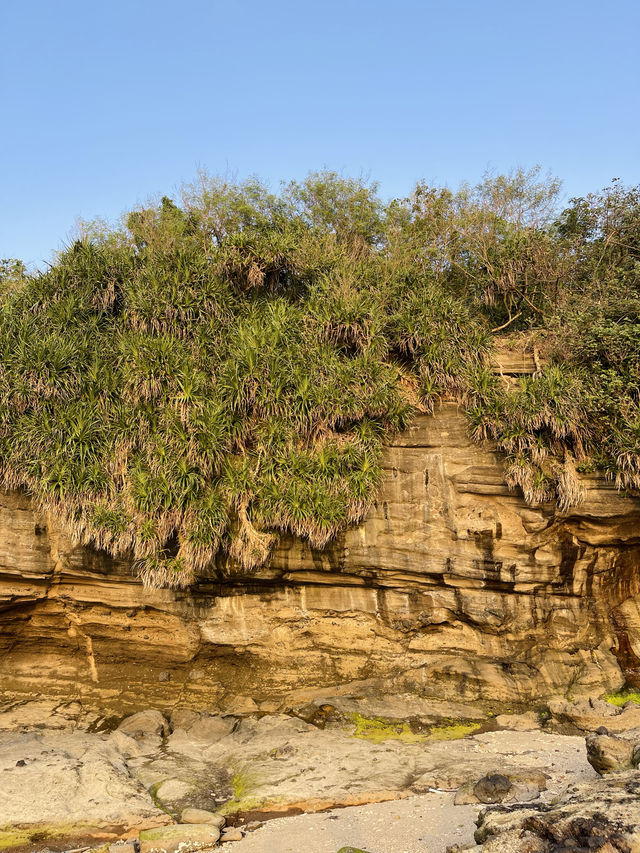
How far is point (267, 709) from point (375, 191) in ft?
43.2

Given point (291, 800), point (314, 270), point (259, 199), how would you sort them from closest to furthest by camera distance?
point (291, 800)
point (314, 270)
point (259, 199)

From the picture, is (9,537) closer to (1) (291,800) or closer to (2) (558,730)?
(1) (291,800)

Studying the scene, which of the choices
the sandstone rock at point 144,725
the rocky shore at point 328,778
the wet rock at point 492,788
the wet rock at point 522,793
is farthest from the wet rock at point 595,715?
the sandstone rock at point 144,725

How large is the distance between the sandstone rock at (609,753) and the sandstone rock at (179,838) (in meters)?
4.69

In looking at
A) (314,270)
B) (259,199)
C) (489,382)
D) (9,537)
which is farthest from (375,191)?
(9,537)

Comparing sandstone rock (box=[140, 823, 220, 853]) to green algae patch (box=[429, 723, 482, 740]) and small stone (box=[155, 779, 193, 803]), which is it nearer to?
small stone (box=[155, 779, 193, 803])

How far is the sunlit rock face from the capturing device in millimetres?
11562

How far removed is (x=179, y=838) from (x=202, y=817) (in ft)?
1.66

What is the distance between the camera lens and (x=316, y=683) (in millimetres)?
11867

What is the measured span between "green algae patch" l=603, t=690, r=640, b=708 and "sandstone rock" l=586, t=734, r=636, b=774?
11.3 feet

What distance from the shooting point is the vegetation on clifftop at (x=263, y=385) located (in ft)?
37.2

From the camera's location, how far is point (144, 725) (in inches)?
436

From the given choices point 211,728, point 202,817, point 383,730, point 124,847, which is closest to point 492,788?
point 383,730

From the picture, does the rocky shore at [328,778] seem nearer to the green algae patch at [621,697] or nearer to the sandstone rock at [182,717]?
the sandstone rock at [182,717]
